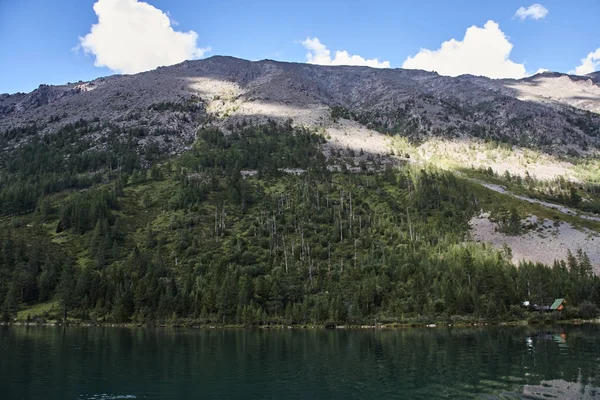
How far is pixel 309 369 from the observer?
5397 centimetres

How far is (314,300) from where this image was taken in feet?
455

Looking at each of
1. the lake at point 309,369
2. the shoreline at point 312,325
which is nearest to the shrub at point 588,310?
the shoreline at point 312,325

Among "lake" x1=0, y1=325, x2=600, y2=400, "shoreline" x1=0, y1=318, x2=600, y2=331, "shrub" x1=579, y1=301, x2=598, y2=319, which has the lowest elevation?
"shoreline" x1=0, y1=318, x2=600, y2=331

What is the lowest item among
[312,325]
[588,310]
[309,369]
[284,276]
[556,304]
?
[312,325]

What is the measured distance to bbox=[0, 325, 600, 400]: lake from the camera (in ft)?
134

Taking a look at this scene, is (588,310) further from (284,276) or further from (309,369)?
(309,369)

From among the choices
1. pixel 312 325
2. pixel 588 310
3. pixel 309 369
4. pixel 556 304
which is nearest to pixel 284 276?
pixel 312 325

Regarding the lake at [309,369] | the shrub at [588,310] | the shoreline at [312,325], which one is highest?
the lake at [309,369]

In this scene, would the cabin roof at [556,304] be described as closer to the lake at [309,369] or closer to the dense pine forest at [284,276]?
the dense pine forest at [284,276]

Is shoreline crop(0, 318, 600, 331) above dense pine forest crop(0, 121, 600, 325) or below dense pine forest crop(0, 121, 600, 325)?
below

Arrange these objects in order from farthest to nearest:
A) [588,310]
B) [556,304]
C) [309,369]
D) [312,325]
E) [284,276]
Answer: [284,276], [556,304], [312,325], [588,310], [309,369]

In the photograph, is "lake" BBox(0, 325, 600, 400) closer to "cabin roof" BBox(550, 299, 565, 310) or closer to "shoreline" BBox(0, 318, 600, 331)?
"shoreline" BBox(0, 318, 600, 331)

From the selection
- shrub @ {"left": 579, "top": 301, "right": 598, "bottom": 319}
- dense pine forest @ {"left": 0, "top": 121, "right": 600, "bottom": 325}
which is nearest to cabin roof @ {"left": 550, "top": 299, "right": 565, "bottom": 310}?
dense pine forest @ {"left": 0, "top": 121, "right": 600, "bottom": 325}

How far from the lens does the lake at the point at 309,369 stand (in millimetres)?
40750
